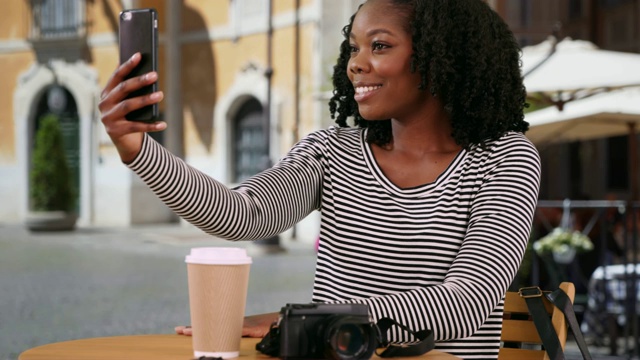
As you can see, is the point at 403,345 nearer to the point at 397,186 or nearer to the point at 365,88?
the point at 397,186

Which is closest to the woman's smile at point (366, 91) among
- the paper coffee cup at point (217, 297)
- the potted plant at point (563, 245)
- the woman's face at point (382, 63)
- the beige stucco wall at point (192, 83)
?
the woman's face at point (382, 63)

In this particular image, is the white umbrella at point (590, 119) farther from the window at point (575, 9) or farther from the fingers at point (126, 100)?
the window at point (575, 9)

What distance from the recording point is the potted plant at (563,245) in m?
6.73

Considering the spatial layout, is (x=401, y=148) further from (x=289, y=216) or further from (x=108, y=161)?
(x=108, y=161)

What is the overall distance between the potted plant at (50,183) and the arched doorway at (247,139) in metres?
3.83

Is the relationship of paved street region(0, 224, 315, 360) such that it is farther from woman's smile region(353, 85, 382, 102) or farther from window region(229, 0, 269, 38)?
woman's smile region(353, 85, 382, 102)

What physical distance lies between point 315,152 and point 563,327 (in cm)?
55

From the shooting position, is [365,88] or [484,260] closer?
[484,260]

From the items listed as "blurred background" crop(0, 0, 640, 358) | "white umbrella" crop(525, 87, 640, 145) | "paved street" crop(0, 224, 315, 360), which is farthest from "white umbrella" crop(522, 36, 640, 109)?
"blurred background" crop(0, 0, 640, 358)

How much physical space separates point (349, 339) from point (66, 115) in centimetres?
2567

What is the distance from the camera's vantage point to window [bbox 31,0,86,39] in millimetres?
26156

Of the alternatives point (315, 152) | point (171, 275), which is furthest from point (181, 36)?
point (315, 152)

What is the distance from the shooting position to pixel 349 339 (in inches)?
57.5

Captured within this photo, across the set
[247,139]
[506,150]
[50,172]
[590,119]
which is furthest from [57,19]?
[506,150]
